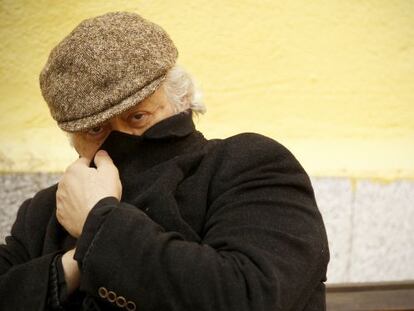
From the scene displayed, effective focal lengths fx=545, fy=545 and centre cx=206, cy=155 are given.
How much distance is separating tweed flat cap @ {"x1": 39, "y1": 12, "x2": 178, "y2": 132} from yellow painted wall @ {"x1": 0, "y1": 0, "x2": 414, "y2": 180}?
1.15 m

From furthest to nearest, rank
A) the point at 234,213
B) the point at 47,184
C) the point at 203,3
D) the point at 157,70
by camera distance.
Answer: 1. the point at 203,3
2. the point at 47,184
3. the point at 157,70
4. the point at 234,213

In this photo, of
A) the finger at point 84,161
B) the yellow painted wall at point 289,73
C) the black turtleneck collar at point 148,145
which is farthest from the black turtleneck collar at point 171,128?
the yellow painted wall at point 289,73

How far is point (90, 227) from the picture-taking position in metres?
1.40

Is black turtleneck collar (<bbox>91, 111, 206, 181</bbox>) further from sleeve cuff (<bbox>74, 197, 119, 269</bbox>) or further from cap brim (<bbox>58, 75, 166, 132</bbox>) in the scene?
sleeve cuff (<bbox>74, 197, 119, 269</bbox>)

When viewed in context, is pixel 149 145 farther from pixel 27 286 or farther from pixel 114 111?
pixel 27 286

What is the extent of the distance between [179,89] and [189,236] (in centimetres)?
48

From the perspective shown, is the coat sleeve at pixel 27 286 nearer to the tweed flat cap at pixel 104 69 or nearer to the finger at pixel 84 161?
the finger at pixel 84 161

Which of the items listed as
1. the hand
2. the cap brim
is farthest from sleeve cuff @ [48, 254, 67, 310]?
the cap brim

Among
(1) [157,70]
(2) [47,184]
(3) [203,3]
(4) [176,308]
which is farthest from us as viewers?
(3) [203,3]

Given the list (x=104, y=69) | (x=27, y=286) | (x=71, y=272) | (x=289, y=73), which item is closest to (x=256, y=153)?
(x=104, y=69)

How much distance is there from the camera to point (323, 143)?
3.08 meters

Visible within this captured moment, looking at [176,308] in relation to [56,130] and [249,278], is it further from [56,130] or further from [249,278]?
[56,130]

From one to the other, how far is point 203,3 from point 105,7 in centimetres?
52

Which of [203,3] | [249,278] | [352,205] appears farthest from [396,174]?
[249,278]
